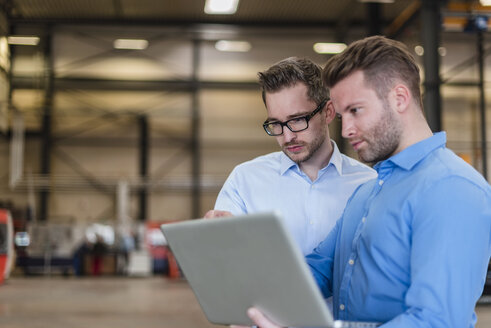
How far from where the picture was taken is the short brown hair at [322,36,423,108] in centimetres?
195

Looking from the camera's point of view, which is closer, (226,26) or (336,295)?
(336,295)

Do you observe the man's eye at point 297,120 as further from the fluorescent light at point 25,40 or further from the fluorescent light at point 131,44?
the fluorescent light at point 25,40

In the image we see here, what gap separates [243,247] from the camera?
5.34ft

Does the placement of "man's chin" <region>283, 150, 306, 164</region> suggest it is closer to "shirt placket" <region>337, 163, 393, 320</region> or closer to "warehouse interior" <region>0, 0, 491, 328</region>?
"shirt placket" <region>337, 163, 393, 320</region>

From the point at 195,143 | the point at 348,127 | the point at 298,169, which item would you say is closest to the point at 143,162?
the point at 195,143

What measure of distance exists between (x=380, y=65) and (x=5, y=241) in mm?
15281

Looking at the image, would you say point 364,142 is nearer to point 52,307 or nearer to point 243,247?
point 243,247

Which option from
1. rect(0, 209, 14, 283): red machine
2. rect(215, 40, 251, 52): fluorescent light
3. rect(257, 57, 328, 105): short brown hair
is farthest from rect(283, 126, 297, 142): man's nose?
rect(215, 40, 251, 52): fluorescent light

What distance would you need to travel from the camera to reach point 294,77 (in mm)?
2621

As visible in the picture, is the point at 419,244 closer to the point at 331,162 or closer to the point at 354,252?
the point at 354,252

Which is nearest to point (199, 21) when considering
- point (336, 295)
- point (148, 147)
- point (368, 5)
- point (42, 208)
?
point (148, 147)

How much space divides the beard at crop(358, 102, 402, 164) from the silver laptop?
1.98ft

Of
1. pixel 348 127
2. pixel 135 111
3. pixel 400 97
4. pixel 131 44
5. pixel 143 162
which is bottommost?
pixel 348 127

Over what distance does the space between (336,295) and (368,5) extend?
17009mm
